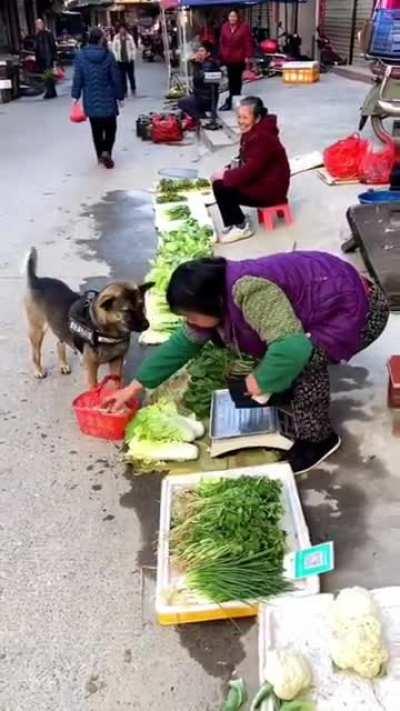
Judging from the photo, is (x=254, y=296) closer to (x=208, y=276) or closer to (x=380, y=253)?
(x=208, y=276)

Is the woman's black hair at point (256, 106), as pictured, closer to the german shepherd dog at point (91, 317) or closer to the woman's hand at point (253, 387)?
the german shepherd dog at point (91, 317)

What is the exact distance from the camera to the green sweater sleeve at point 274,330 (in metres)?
2.75

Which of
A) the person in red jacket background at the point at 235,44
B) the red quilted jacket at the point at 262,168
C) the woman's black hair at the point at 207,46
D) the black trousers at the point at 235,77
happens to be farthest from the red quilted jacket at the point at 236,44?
the red quilted jacket at the point at 262,168

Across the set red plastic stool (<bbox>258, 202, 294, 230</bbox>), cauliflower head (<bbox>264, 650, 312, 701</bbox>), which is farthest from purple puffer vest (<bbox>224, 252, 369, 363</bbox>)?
red plastic stool (<bbox>258, 202, 294, 230</bbox>)

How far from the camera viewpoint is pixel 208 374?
3762 mm

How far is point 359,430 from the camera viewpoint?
3.54 metres

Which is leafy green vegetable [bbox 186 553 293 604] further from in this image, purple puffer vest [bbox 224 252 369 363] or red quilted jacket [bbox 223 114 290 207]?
red quilted jacket [bbox 223 114 290 207]

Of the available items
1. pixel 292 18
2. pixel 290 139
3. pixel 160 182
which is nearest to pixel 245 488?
pixel 160 182

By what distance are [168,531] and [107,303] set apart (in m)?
1.33

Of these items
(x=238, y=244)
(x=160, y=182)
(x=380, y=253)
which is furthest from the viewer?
(x=160, y=182)

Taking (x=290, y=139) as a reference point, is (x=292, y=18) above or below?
above

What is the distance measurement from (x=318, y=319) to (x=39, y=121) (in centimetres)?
1360

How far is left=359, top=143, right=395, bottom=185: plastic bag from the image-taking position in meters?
6.73

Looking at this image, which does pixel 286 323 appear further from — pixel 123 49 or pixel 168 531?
pixel 123 49
